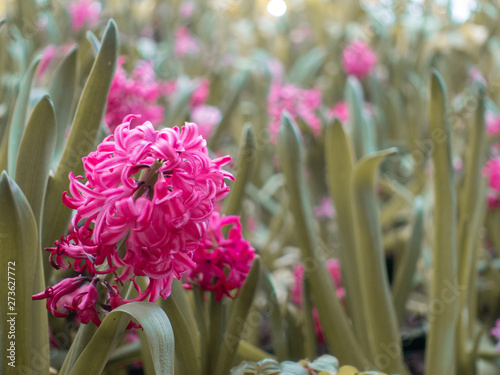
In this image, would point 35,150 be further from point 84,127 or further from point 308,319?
point 308,319

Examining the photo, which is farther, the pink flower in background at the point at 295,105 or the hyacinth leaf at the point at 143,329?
the pink flower in background at the point at 295,105

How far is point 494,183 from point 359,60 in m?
0.77

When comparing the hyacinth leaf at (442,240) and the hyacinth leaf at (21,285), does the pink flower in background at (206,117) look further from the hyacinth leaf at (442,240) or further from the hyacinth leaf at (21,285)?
the hyacinth leaf at (21,285)

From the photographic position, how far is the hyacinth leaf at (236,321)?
538 mm

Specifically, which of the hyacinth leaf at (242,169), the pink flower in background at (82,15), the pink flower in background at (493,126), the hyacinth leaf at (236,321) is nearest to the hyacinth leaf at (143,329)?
the hyacinth leaf at (236,321)

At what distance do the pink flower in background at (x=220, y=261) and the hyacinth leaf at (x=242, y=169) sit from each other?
116mm

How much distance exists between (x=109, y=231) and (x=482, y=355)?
790 mm

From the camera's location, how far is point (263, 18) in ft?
9.86

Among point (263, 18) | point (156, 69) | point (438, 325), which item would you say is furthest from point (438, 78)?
point (263, 18)

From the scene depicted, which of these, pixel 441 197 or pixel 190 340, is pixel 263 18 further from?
pixel 190 340

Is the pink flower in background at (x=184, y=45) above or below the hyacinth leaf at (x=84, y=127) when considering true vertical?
above

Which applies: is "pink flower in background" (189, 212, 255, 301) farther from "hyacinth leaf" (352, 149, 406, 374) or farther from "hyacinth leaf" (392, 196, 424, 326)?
"hyacinth leaf" (392, 196, 424, 326)

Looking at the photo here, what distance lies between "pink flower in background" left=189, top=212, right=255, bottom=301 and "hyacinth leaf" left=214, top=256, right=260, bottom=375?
1cm

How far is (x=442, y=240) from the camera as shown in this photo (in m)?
0.75
